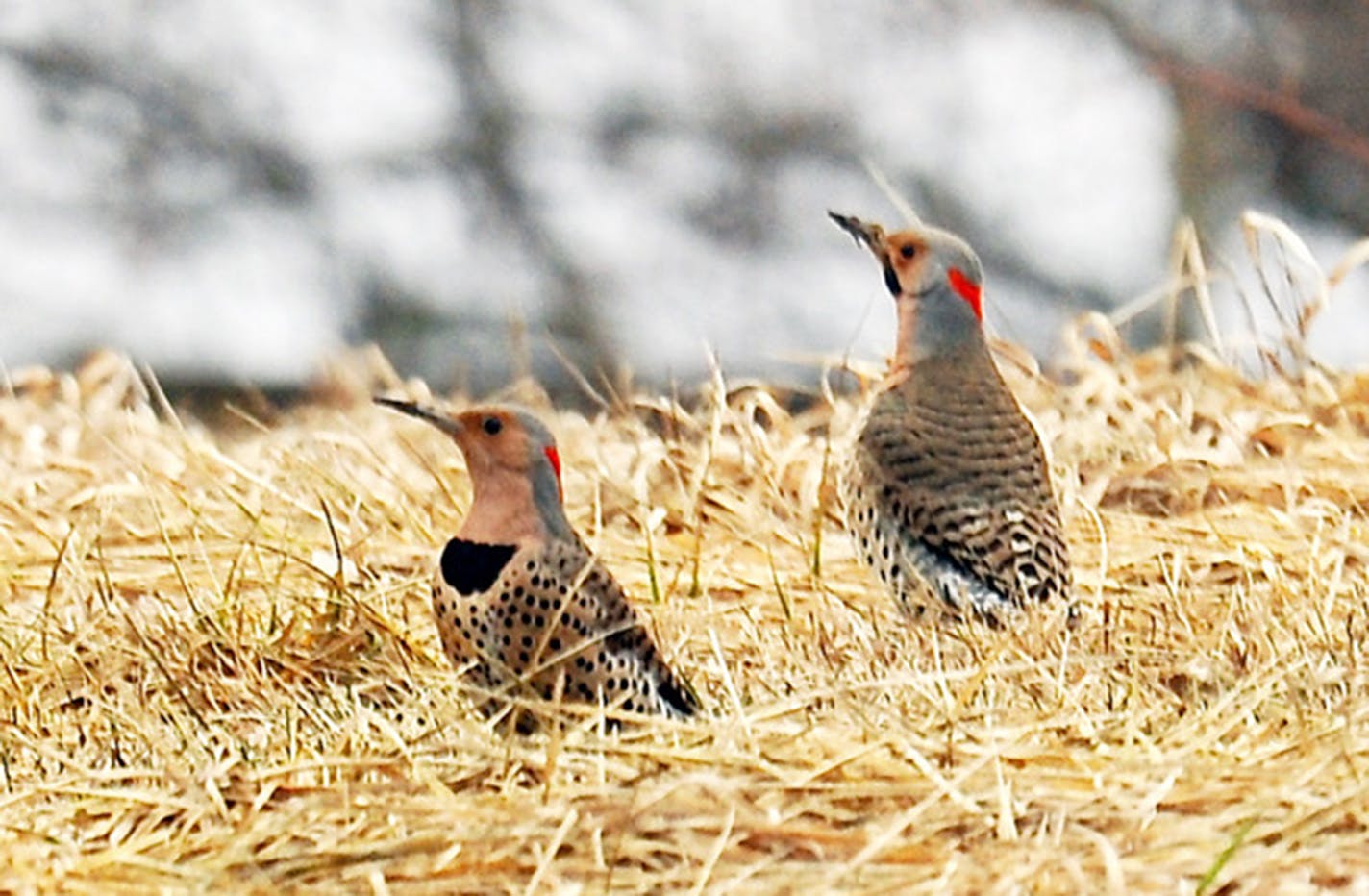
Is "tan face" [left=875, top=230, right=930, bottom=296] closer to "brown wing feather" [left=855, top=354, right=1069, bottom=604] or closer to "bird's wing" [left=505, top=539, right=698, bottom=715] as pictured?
"brown wing feather" [left=855, top=354, right=1069, bottom=604]

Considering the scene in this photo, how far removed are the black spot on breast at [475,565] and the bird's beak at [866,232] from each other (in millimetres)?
925

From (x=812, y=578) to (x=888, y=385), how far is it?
33 cm

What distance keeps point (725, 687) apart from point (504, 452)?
437mm

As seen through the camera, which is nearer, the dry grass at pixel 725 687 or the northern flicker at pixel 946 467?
the dry grass at pixel 725 687

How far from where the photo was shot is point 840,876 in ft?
8.69

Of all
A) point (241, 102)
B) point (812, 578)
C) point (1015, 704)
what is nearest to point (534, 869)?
point (1015, 704)

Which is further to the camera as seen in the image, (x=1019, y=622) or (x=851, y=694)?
(x=1019, y=622)

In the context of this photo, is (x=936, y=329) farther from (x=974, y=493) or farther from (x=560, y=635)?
(x=560, y=635)

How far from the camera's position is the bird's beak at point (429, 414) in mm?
3211

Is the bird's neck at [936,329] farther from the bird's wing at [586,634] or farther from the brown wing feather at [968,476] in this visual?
the bird's wing at [586,634]

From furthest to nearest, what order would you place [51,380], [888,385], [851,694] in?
[51,380] < [888,385] < [851,694]

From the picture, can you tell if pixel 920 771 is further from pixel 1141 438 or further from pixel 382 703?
pixel 1141 438

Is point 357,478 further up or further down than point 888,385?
further down

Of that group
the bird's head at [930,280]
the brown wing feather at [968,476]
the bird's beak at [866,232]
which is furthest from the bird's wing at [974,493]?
the bird's beak at [866,232]
